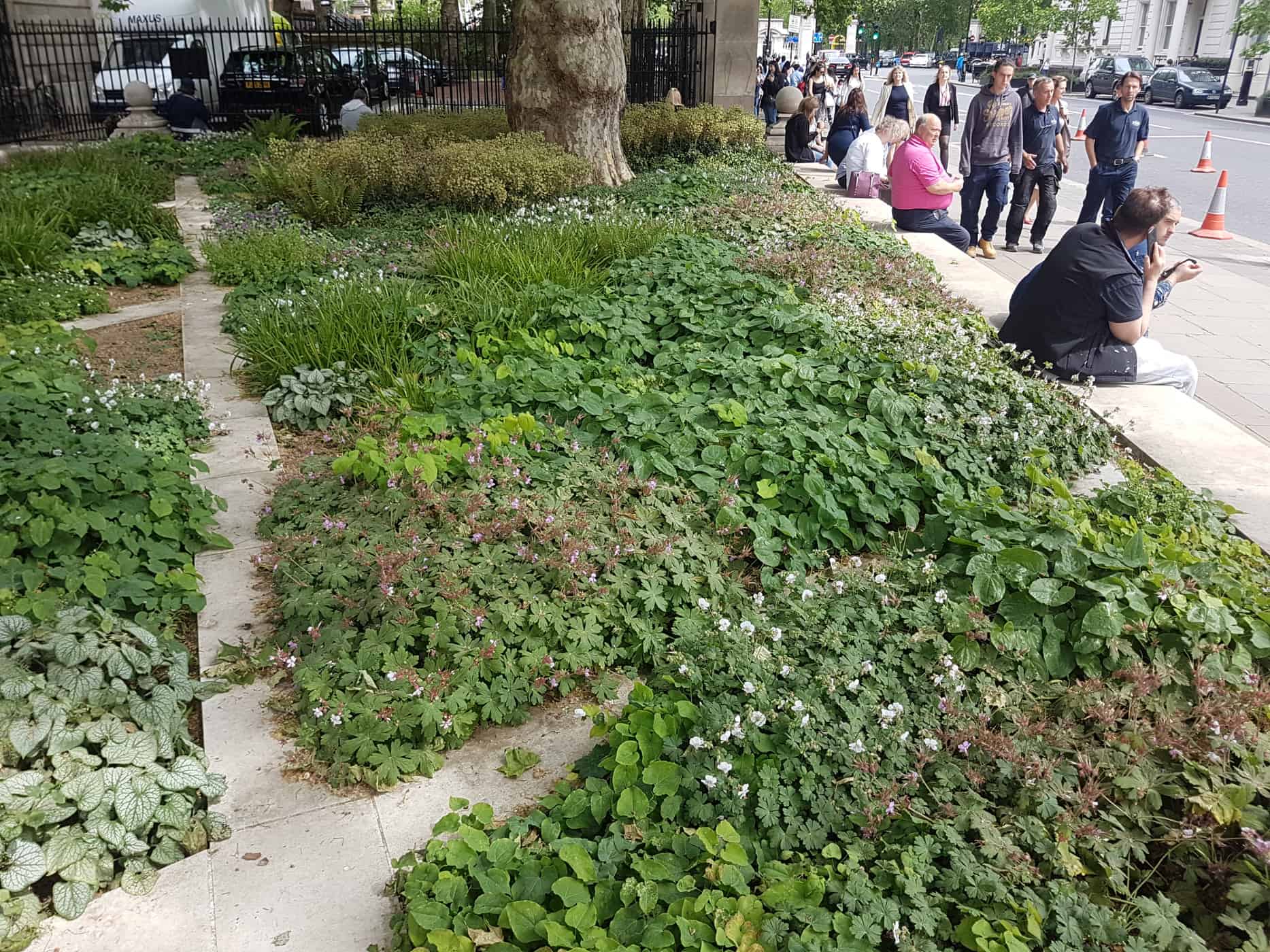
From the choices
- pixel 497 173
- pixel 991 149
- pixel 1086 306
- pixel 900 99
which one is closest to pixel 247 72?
pixel 497 173

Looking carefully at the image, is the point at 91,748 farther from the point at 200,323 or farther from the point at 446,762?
the point at 200,323

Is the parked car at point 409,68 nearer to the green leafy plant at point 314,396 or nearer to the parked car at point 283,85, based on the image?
the parked car at point 283,85

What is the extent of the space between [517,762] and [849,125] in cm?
1316

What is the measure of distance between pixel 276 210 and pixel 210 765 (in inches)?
315

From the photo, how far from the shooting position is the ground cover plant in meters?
2.34

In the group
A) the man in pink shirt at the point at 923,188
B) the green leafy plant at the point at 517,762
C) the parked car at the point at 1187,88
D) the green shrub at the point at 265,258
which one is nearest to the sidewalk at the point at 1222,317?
the man in pink shirt at the point at 923,188

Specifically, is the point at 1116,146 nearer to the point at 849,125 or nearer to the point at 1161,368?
the point at 849,125

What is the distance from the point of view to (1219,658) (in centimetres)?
285

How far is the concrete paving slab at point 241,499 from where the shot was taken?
168 inches

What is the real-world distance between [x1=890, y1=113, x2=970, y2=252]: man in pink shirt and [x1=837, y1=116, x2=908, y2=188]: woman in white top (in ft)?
7.67

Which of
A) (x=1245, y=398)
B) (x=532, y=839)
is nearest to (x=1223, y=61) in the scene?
(x=1245, y=398)

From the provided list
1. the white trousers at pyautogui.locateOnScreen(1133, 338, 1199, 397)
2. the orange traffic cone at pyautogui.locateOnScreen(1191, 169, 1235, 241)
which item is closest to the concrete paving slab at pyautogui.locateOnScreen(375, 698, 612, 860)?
the white trousers at pyautogui.locateOnScreen(1133, 338, 1199, 397)

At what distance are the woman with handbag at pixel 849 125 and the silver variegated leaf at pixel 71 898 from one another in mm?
13516

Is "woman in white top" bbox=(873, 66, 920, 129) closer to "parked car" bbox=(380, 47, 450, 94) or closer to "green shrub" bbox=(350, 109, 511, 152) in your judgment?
"green shrub" bbox=(350, 109, 511, 152)
